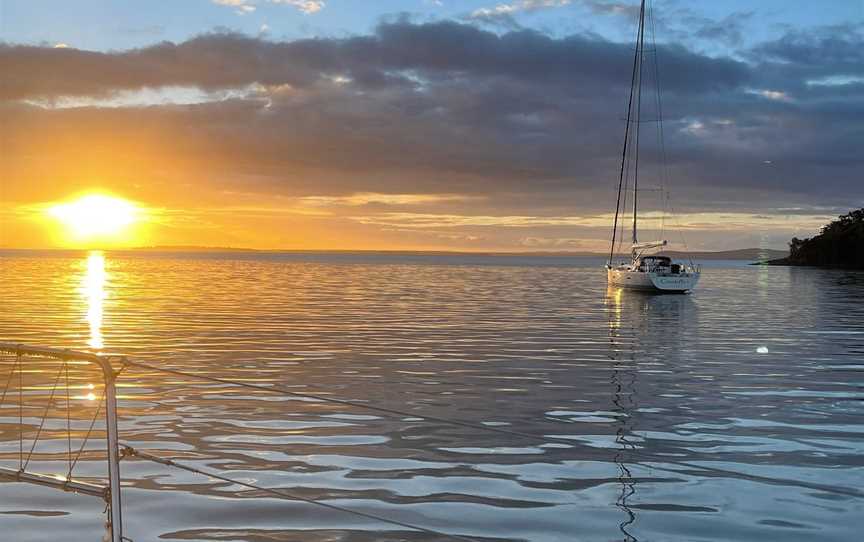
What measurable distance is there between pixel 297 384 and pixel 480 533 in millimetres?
13276

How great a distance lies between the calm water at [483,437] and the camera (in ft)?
36.8

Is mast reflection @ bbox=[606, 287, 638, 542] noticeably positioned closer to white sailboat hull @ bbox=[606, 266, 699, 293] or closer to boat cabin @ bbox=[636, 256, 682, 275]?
white sailboat hull @ bbox=[606, 266, 699, 293]

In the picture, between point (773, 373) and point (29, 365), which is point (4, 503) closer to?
point (29, 365)

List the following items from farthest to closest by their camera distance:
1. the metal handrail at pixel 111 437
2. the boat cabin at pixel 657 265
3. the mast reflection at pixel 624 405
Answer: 1. the boat cabin at pixel 657 265
2. the mast reflection at pixel 624 405
3. the metal handrail at pixel 111 437

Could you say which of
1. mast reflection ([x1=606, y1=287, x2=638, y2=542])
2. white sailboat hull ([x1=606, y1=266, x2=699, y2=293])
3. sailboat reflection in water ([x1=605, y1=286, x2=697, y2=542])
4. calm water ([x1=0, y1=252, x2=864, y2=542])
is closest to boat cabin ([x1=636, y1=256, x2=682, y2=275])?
white sailboat hull ([x1=606, y1=266, x2=699, y2=293])

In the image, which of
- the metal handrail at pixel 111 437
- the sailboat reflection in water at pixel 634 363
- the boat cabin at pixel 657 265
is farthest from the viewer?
the boat cabin at pixel 657 265

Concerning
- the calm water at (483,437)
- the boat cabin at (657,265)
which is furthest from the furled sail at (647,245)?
the calm water at (483,437)

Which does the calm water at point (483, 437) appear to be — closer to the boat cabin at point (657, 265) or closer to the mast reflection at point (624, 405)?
the mast reflection at point (624, 405)

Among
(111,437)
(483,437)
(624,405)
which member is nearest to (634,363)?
(624,405)

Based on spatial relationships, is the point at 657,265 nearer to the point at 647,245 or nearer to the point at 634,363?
the point at 647,245

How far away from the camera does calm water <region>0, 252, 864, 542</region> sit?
1122 cm

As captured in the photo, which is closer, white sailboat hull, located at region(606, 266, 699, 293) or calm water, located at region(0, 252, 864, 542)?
calm water, located at region(0, 252, 864, 542)

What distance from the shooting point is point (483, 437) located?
645 inches

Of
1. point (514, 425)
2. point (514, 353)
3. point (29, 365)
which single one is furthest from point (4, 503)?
point (514, 353)
